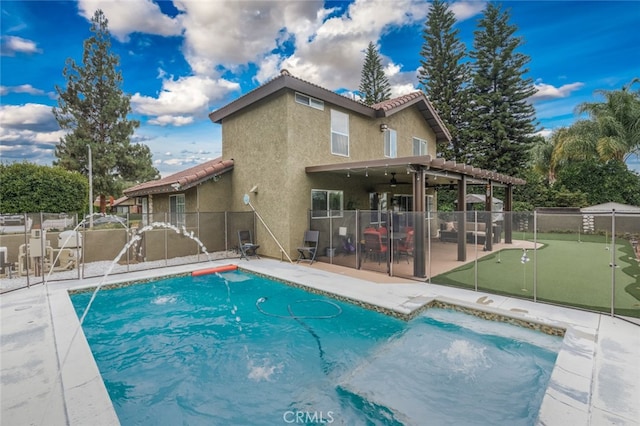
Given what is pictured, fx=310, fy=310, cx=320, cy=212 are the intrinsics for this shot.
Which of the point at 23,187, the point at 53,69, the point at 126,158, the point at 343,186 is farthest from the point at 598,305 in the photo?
the point at 53,69

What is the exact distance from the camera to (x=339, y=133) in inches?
495

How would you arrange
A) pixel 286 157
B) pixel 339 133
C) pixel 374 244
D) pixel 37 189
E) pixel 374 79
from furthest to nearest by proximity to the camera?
1. pixel 374 79
2. pixel 37 189
3. pixel 339 133
4. pixel 286 157
5. pixel 374 244

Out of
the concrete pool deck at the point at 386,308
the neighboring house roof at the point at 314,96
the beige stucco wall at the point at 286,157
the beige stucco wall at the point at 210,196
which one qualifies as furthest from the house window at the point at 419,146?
the concrete pool deck at the point at 386,308

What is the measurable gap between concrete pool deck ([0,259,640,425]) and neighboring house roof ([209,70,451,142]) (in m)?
7.04

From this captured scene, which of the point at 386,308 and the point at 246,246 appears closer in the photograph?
the point at 386,308

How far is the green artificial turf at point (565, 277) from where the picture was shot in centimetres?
650

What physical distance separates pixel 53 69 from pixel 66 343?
24.8 metres

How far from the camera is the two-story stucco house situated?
1085 centimetres

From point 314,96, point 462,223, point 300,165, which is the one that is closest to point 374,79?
point 314,96

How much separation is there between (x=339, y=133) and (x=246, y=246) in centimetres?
578

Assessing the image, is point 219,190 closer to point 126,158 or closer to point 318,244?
point 318,244

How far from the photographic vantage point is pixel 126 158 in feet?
76.0

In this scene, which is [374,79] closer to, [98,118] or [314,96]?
[314,96]

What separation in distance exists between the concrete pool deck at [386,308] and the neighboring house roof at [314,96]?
7.04 m
